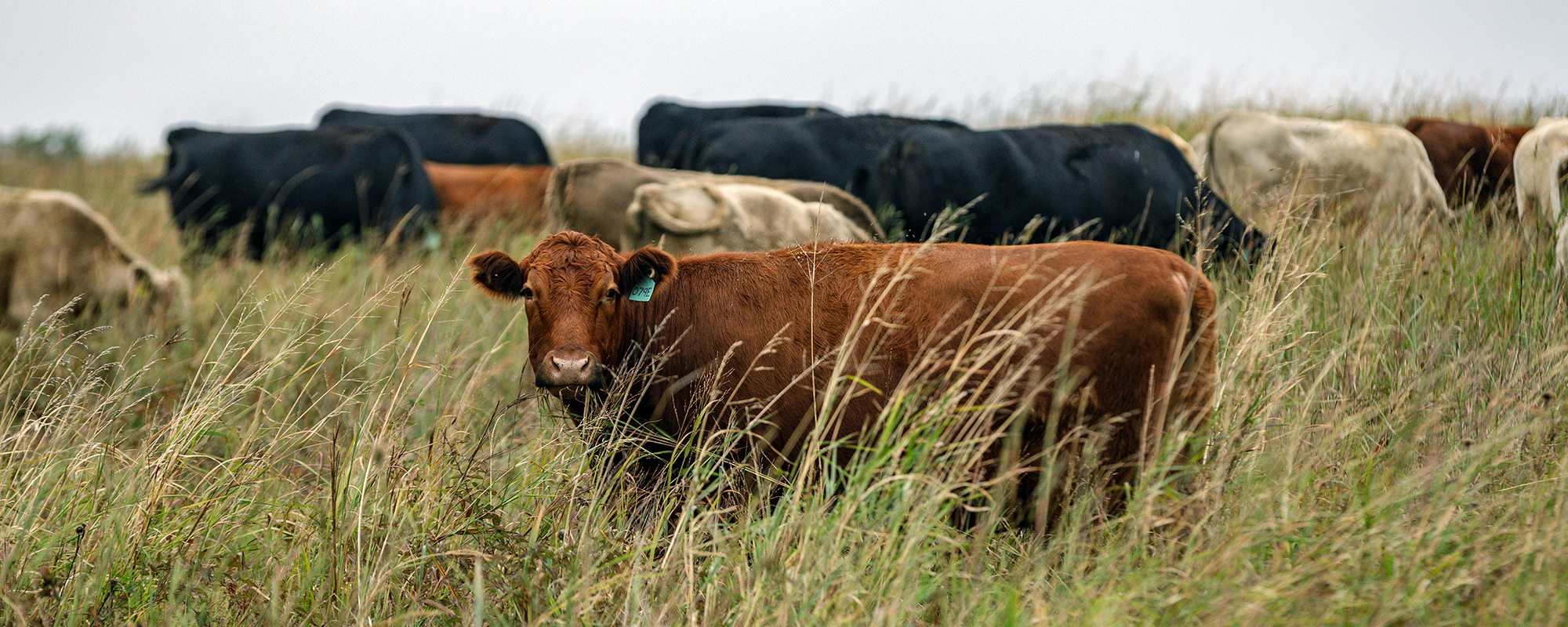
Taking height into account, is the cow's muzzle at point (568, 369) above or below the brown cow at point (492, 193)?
above


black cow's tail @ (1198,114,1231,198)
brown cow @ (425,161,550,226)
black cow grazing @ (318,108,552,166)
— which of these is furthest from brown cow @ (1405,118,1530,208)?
black cow grazing @ (318,108,552,166)

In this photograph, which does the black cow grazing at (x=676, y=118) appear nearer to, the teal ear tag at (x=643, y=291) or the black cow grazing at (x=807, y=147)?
the black cow grazing at (x=807, y=147)

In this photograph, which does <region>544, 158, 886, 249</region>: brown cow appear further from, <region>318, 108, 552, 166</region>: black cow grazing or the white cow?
<region>318, 108, 552, 166</region>: black cow grazing

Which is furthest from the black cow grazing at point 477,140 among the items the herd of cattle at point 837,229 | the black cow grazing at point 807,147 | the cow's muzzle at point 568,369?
the cow's muzzle at point 568,369

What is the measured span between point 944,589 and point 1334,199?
5.06 meters

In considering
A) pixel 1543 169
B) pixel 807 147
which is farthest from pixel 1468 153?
pixel 807 147

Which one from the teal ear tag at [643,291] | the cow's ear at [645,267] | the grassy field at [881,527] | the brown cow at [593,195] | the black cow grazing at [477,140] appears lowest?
the black cow grazing at [477,140]

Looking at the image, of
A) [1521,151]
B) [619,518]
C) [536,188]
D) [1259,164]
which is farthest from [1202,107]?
[619,518]

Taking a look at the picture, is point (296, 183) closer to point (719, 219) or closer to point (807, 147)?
point (807, 147)

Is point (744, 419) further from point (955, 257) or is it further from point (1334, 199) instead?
point (1334, 199)

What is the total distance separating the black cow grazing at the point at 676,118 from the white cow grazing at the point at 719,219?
25.9ft

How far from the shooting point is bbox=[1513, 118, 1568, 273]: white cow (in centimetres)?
531

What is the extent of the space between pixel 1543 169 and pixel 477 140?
1329 centimetres

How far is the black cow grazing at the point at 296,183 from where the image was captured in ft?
35.2
